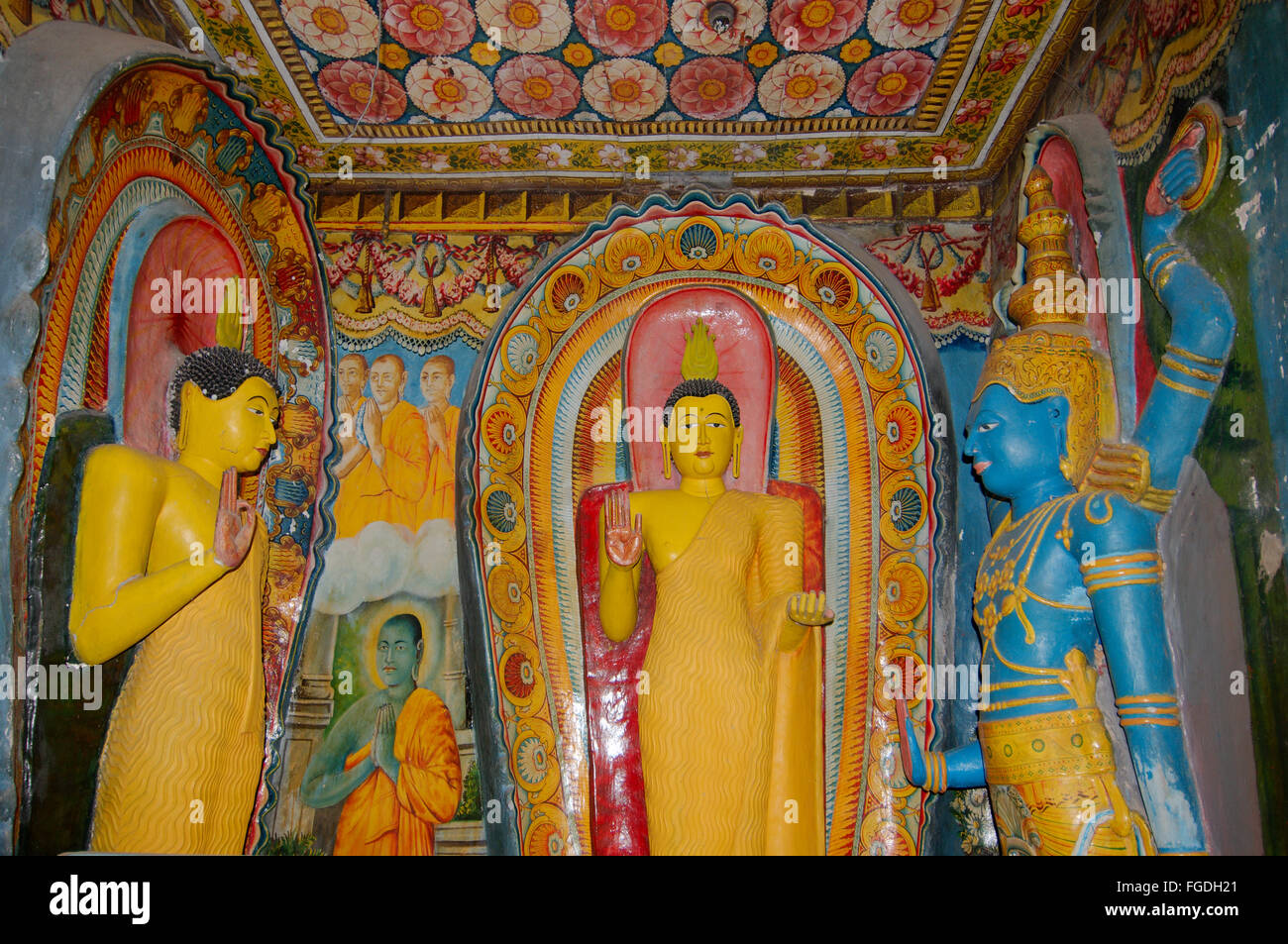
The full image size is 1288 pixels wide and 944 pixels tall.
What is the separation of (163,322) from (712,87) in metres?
2.63

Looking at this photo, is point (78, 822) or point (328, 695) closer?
point (78, 822)

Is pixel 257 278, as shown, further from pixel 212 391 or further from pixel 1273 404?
pixel 1273 404

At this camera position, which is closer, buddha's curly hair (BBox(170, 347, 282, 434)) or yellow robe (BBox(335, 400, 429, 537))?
buddha's curly hair (BBox(170, 347, 282, 434))

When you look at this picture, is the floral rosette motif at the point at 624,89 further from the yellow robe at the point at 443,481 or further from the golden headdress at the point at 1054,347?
the golden headdress at the point at 1054,347

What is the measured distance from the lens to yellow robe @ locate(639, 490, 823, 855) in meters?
4.34

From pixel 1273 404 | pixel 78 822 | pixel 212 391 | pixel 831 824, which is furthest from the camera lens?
pixel 831 824

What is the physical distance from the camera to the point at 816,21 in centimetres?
455

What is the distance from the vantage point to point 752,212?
503 cm

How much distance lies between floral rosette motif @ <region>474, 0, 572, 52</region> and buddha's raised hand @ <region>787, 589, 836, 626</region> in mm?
2654

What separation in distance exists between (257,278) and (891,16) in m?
3.05

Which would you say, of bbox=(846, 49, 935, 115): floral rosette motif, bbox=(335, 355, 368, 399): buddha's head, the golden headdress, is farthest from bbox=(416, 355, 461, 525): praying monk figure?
the golden headdress

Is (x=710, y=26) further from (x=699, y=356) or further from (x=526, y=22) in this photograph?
(x=699, y=356)

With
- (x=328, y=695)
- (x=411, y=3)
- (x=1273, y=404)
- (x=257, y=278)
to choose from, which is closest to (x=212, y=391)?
(x=257, y=278)

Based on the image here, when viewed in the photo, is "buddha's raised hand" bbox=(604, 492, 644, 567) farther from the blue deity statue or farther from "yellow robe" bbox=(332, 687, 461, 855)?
the blue deity statue
